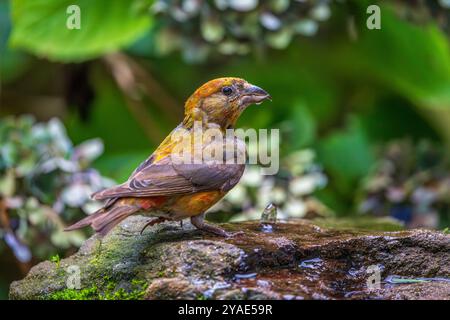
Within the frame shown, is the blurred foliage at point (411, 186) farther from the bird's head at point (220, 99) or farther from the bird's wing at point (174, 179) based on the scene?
the bird's wing at point (174, 179)

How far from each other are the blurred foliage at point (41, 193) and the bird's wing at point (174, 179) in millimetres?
1475

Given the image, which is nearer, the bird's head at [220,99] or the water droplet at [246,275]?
the water droplet at [246,275]

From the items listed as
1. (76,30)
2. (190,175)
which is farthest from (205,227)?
(76,30)

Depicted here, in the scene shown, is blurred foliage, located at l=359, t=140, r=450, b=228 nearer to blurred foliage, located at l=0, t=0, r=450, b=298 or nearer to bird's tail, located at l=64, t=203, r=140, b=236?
blurred foliage, located at l=0, t=0, r=450, b=298

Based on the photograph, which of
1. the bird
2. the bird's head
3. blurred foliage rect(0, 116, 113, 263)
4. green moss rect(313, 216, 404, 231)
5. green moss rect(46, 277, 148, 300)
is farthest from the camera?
blurred foliage rect(0, 116, 113, 263)

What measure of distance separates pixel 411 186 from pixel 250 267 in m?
3.17

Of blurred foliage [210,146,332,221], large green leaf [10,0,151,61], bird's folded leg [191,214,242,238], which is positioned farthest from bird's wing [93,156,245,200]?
large green leaf [10,0,151,61]

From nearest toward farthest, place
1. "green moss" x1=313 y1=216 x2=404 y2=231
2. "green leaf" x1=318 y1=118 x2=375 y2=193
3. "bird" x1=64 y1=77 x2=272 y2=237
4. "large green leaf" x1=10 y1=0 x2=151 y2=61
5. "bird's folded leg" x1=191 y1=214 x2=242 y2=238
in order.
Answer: "bird" x1=64 y1=77 x2=272 y2=237
"bird's folded leg" x1=191 y1=214 x2=242 y2=238
"green moss" x1=313 y1=216 x2=404 y2=231
"large green leaf" x1=10 y1=0 x2=151 y2=61
"green leaf" x1=318 y1=118 x2=375 y2=193

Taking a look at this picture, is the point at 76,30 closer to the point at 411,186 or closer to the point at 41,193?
the point at 41,193

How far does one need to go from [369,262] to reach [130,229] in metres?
1.16

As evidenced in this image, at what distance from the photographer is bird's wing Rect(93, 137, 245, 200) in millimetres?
3723

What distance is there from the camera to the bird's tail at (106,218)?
11.5 feet

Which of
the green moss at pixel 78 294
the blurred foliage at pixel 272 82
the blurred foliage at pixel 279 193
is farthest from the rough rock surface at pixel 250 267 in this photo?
the blurred foliage at pixel 272 82
